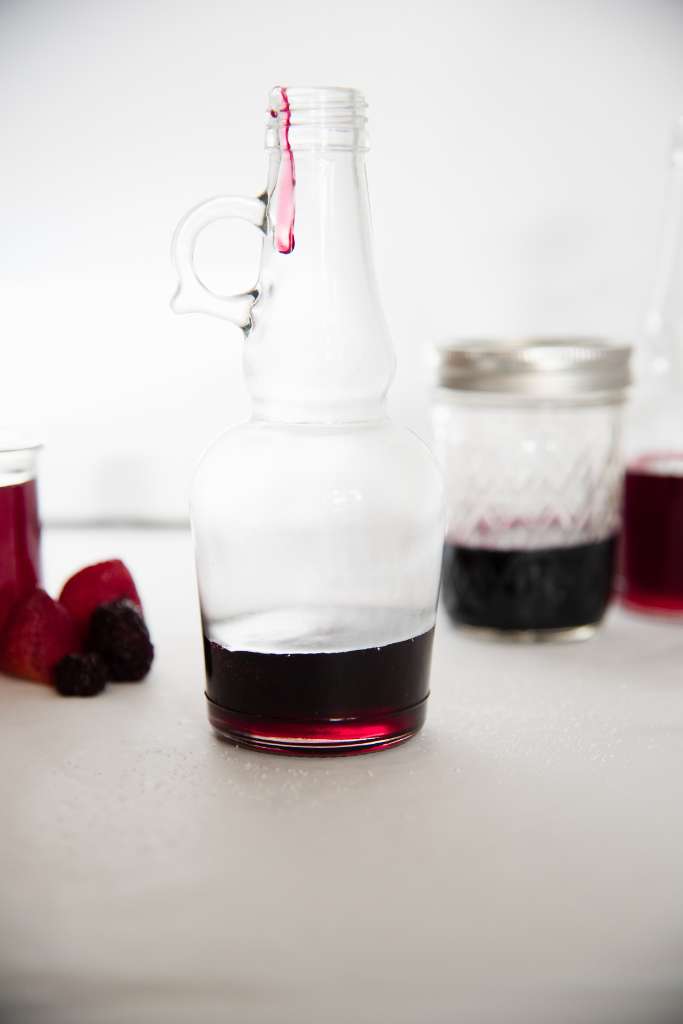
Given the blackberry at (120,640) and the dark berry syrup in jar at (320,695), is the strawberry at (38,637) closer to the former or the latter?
the blackberry at (120,640)

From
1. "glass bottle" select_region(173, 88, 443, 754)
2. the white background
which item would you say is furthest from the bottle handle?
the white background

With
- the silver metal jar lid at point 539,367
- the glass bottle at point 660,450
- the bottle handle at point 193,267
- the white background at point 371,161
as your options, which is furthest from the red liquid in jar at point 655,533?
the bottle handle at point 193,267

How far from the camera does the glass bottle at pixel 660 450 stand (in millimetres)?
979

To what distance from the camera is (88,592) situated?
83 cm

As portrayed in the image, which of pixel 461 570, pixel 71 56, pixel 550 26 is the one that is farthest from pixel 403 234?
pixel 461 570

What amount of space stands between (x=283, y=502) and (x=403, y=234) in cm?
68

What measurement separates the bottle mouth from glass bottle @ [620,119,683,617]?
1.42 ft

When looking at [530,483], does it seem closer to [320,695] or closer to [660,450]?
[660,450]

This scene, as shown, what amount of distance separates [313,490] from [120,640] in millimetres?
216

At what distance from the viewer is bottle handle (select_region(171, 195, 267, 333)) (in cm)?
66

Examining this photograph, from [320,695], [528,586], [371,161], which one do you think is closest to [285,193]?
[320,695]

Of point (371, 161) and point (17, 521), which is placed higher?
point (371, 161)

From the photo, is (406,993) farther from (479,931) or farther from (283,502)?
(283,502)

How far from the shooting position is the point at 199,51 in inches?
48.3
